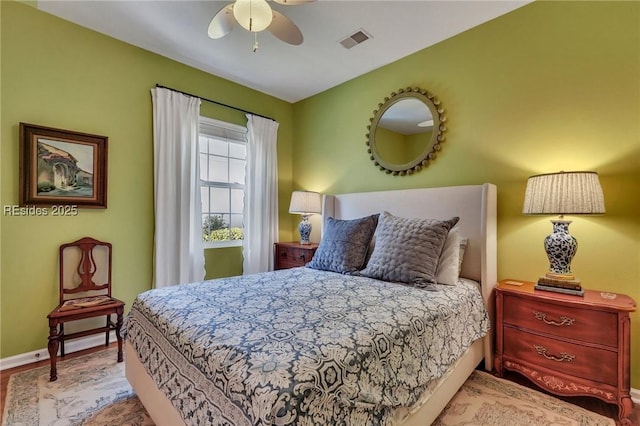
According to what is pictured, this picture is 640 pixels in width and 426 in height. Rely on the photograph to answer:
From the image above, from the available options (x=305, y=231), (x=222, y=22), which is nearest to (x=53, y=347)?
(x=305, y=231)

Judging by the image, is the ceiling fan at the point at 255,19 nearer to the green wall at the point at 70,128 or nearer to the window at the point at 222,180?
the green wall at the point at 70,128

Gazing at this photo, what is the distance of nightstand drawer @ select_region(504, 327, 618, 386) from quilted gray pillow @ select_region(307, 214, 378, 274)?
3.76 ft

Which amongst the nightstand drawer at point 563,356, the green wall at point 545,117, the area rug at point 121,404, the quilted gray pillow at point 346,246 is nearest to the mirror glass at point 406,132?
the green wall at point 545,117

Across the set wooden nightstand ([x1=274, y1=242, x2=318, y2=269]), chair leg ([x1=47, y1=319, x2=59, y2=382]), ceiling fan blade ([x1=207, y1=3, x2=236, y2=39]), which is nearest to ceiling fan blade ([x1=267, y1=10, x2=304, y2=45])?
ceiling fan blade ([x1=207, y1=3, x2=236, y2=39])

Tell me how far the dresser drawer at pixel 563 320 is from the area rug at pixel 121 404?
42cm

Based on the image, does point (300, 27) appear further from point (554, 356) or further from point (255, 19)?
point (554, 356)

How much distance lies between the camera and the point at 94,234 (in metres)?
2.63

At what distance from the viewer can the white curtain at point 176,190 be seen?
2.91m

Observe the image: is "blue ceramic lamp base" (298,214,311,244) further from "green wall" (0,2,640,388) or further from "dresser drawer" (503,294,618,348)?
"dresser drawer" (503,294,618,348)

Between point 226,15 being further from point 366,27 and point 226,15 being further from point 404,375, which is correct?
point 404,375

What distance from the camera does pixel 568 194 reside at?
1.79m

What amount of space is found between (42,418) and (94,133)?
2.16 meters

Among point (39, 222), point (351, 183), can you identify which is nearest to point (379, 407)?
point (351, 183)

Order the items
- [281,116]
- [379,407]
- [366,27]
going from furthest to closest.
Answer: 1. [281,116]
2. [366,27]
3. [379,407]
